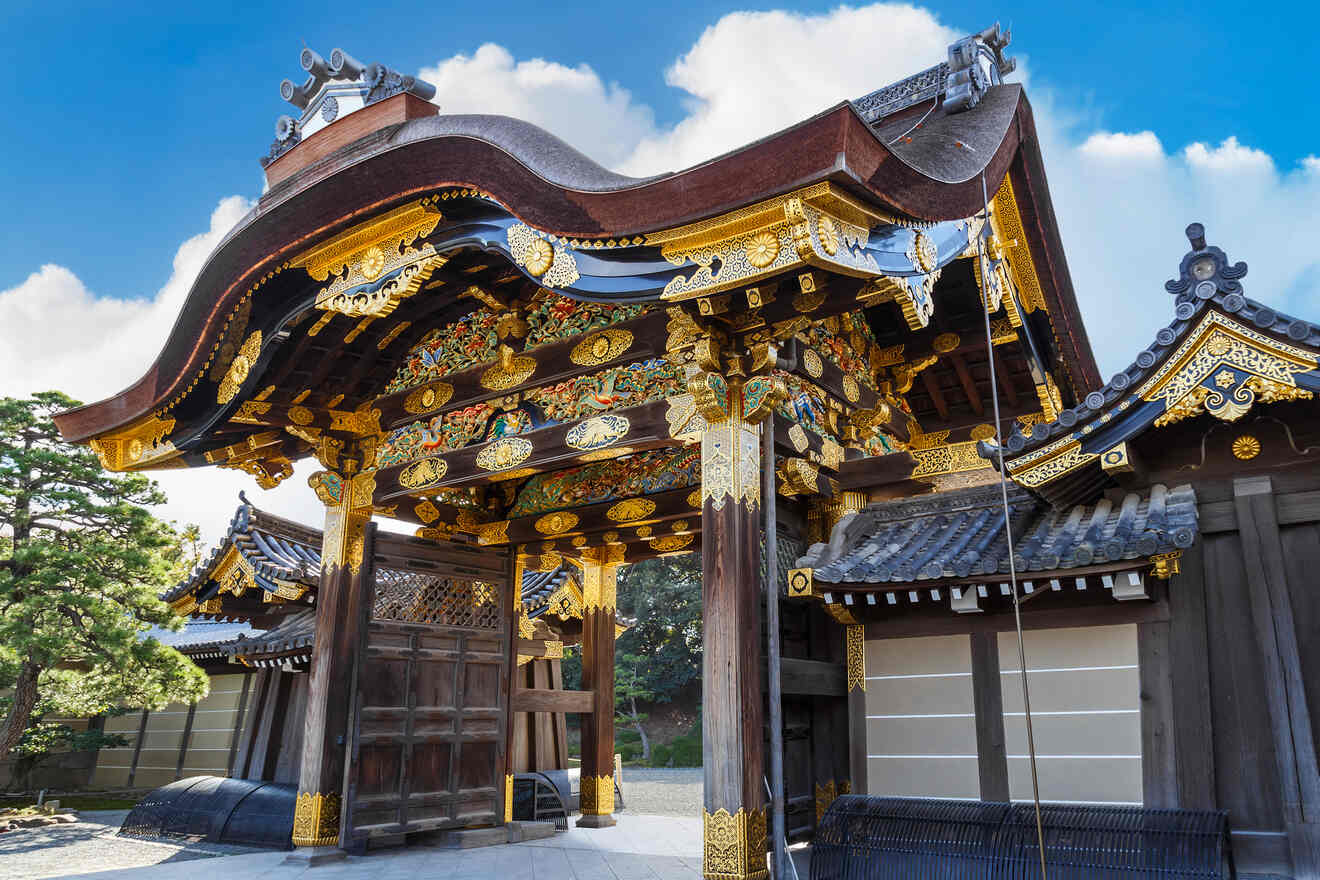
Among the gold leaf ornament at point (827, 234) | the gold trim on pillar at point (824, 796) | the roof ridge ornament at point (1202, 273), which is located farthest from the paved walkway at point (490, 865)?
the roof ridge ornament at point (1202, 273)

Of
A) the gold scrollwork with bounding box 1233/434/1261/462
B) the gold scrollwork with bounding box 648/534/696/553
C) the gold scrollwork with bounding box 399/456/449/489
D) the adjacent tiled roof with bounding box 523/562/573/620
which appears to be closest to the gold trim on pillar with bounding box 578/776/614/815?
the gold scrollwork with bounding box 648/534/696/553

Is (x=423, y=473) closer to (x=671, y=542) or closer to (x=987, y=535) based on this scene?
(x=671, y=542)

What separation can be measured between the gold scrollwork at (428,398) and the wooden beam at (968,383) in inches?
167

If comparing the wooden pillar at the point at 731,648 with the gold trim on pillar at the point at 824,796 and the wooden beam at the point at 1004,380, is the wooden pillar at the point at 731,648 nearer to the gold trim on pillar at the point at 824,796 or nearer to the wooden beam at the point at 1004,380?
the gold trim on pillar at the point at 824,796

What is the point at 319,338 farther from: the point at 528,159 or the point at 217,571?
the point at 217,571

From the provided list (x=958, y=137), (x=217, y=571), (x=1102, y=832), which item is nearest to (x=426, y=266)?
(x=958, y=137)

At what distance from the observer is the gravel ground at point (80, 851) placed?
29.2 ft

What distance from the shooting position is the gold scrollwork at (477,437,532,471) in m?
7.17

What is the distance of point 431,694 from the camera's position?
8.40 meters

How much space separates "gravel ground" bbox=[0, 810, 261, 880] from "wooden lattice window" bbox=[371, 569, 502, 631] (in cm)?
316

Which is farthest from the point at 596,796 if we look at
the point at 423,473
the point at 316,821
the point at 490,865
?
the point at 423,473

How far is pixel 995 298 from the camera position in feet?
22.4

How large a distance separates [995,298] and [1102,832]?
3618 mm

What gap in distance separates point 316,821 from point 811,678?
4354 millimetres
